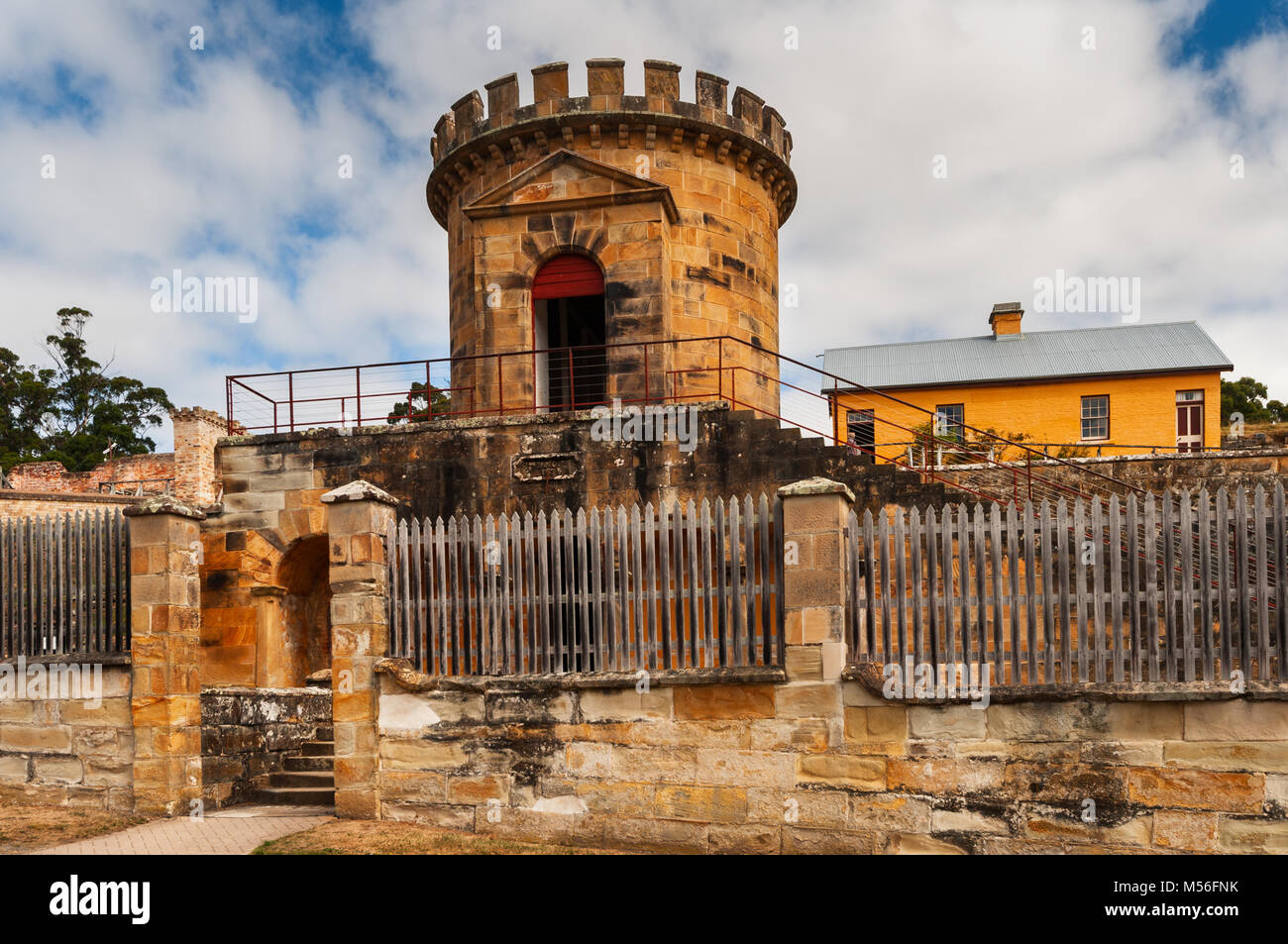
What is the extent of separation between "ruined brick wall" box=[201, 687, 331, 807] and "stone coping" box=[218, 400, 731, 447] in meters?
3.34

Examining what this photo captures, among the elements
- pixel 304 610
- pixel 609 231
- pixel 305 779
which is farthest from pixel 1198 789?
pixel 304 610

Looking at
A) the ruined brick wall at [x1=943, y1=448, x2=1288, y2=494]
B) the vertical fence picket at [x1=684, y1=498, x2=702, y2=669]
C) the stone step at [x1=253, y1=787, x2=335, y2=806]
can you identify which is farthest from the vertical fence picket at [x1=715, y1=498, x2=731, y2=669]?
the ruined brick wall at [x1=943, y1=448, x2=1288, y2=494]

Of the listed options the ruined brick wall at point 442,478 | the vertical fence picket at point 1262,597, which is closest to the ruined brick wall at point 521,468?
the ruined brick wall at point 442,478

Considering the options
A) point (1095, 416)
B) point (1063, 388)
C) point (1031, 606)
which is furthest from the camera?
point (1063, 388)

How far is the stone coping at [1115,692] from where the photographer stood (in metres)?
7.07

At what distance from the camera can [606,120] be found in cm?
1524

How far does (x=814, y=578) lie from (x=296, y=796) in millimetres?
5982

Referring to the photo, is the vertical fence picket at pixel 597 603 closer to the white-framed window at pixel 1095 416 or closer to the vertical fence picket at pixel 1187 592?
the vertical fence picket at pixel 1187 592

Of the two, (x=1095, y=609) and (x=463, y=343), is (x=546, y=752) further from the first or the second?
(x=463, y=343)

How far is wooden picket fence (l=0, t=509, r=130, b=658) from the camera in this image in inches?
394

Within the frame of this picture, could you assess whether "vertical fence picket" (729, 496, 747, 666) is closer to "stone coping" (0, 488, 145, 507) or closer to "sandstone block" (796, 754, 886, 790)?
"sandstone block" (796, 754, 886, 790)

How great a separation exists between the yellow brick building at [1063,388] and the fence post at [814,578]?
20.6 meters

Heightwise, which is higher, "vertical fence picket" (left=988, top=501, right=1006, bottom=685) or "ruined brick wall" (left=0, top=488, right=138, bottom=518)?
"ruined brick wall" (left=0, top=488, right=138, bottom=518)

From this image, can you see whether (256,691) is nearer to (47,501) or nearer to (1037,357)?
(47,501)
